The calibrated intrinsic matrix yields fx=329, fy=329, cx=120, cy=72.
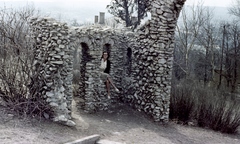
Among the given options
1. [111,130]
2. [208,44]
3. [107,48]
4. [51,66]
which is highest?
[208,44]

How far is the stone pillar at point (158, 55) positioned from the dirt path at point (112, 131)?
25.7 inches

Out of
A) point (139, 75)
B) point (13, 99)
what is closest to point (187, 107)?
point (139, 75)

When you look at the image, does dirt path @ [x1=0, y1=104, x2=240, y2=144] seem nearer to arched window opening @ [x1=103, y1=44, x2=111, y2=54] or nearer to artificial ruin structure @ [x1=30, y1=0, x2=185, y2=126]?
artificial ruin structure @ [x1=30, y1=0, x2=185, y2=126]

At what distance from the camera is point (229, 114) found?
13047 millimetres

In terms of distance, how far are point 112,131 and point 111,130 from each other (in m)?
0.12

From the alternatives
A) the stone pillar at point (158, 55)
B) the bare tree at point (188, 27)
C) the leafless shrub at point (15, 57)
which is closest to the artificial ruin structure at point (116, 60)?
the stone pillar at point (158, 55)

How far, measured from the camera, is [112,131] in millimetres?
9648

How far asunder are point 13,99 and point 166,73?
5239 millimetres

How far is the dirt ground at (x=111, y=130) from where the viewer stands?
290 inches

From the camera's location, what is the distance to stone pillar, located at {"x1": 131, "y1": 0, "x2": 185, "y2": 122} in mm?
11188

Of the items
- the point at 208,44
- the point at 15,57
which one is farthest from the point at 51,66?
the point at 208,44

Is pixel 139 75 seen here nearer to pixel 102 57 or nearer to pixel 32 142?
pixel 102 57

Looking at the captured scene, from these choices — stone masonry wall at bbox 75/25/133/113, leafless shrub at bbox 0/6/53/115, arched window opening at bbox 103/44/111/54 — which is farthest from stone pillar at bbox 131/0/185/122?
leafless shrub at bbox 0/6/53/115

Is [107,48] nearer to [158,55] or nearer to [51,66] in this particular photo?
[158,55]
